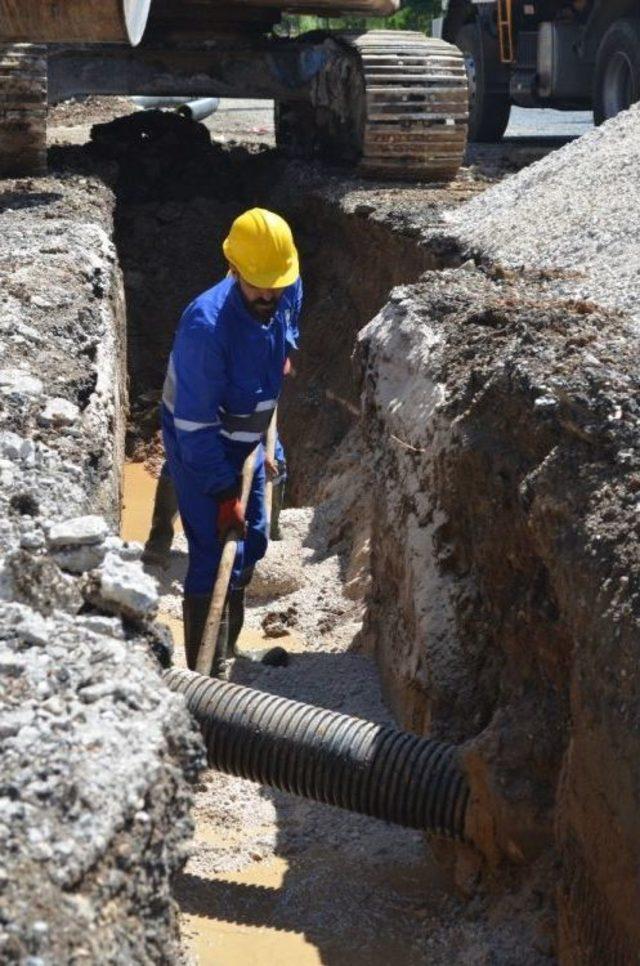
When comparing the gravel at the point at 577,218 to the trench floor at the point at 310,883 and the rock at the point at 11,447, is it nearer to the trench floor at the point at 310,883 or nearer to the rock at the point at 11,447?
the trench floor at the point at 310,883

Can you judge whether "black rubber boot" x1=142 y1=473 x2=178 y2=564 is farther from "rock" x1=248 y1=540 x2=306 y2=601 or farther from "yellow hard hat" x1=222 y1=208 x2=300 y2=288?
"yellow hard hat" x1=222 y1=208 x2=300 y2=288

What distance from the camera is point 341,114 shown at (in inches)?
511

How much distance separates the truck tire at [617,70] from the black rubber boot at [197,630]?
28.6ft

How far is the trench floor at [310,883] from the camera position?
495 centimetres

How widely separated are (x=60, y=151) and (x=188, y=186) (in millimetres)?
1073

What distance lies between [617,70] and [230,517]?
30.9ft

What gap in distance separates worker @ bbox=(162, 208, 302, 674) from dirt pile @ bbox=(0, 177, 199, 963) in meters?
1.08

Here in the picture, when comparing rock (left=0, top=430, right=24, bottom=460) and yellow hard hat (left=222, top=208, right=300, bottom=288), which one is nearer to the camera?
rock (left=0, top=430, right=24, bottom=460)

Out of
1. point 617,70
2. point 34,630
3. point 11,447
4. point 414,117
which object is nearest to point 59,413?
point 11,447

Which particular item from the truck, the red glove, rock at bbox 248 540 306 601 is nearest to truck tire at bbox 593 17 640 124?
the truck

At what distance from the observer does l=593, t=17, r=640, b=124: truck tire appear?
13984mm

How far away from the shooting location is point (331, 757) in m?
5.10

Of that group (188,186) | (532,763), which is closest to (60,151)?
(188,186)

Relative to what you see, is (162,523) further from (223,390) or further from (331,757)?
(331,757)
